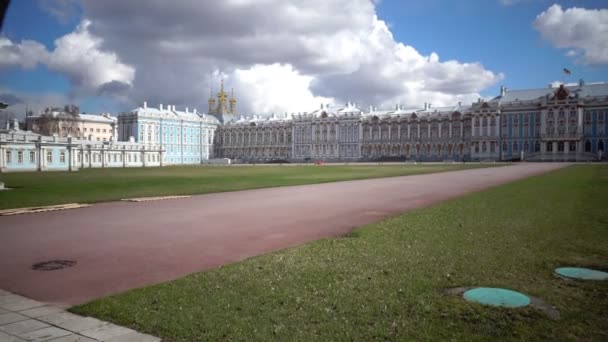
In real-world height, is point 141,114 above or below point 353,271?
above

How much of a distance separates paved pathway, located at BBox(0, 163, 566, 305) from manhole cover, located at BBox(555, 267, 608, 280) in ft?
19.4

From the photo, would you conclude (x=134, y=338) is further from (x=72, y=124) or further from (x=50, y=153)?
(x=72, y=124)

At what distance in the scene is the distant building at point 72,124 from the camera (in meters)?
122

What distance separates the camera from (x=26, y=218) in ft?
51.9

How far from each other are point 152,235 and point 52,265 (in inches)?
135

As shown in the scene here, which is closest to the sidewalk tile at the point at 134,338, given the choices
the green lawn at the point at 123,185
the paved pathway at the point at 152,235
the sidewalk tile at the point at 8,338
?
the sidewalk tile at the point at 8,338

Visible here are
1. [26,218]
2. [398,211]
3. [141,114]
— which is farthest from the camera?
[141,114]

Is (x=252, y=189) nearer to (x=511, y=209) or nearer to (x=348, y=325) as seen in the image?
(x=511, y=209)

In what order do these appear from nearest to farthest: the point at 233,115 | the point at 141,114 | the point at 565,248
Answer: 1. the point at 565,248
2. the point at 141,114
3. the point at 233,115

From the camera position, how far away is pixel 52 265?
9227 millimetres

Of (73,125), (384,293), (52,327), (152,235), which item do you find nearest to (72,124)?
(73,125)

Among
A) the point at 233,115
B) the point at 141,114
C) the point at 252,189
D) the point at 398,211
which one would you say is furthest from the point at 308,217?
the point at 233,115

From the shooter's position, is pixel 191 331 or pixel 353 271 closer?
pixel 191 331

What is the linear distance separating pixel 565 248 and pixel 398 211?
7593mm
